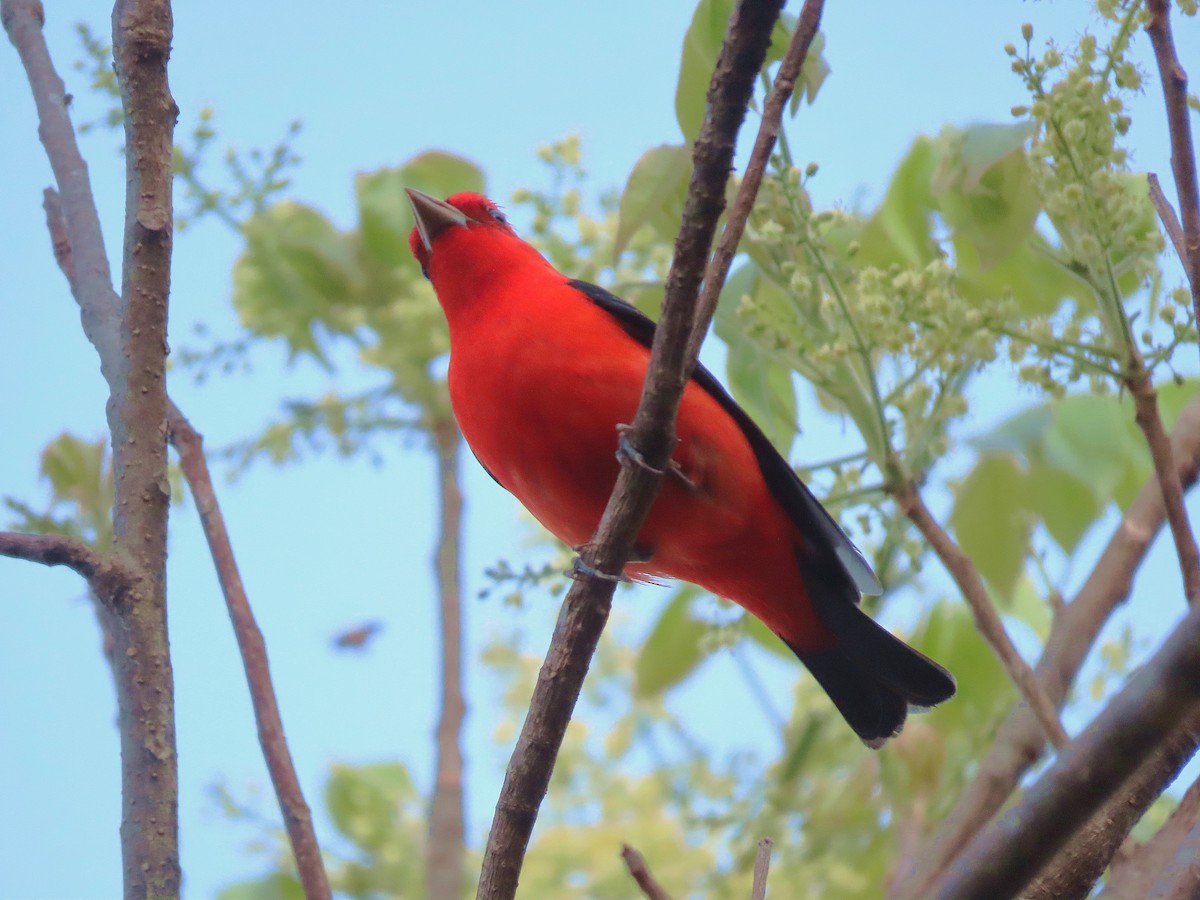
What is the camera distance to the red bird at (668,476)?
2.50 metres

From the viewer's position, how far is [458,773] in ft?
11.2

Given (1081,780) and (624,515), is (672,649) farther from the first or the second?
(1081,780)

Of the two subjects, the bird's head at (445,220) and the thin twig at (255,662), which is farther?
the bird's head at (445,220)

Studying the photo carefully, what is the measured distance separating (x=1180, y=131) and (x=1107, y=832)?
36.4 inches

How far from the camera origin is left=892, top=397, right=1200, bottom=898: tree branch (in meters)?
2.52

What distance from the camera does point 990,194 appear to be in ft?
7.82

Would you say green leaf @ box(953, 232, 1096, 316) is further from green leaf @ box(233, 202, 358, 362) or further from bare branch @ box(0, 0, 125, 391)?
green leaf @ box(233, 202, 358, 362)

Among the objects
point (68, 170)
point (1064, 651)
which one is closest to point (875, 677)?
point (1064, 651)

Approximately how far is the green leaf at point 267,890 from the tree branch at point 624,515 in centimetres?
193

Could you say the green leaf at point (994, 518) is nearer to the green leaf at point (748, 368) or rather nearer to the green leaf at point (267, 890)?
the green leaf at point (748, 368)

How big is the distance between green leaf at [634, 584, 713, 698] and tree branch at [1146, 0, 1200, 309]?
1739 millimetres

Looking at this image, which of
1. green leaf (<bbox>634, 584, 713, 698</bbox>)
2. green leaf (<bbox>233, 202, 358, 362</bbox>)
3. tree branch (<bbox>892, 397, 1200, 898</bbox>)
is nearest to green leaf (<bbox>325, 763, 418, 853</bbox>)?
green leaf (<bbox>634, 584, 713, 698</bbox>)

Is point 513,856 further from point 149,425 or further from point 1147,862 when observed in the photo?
point 1147,862

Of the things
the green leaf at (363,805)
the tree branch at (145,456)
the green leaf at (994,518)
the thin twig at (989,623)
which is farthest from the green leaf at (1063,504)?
the green leaf at (363,805)
